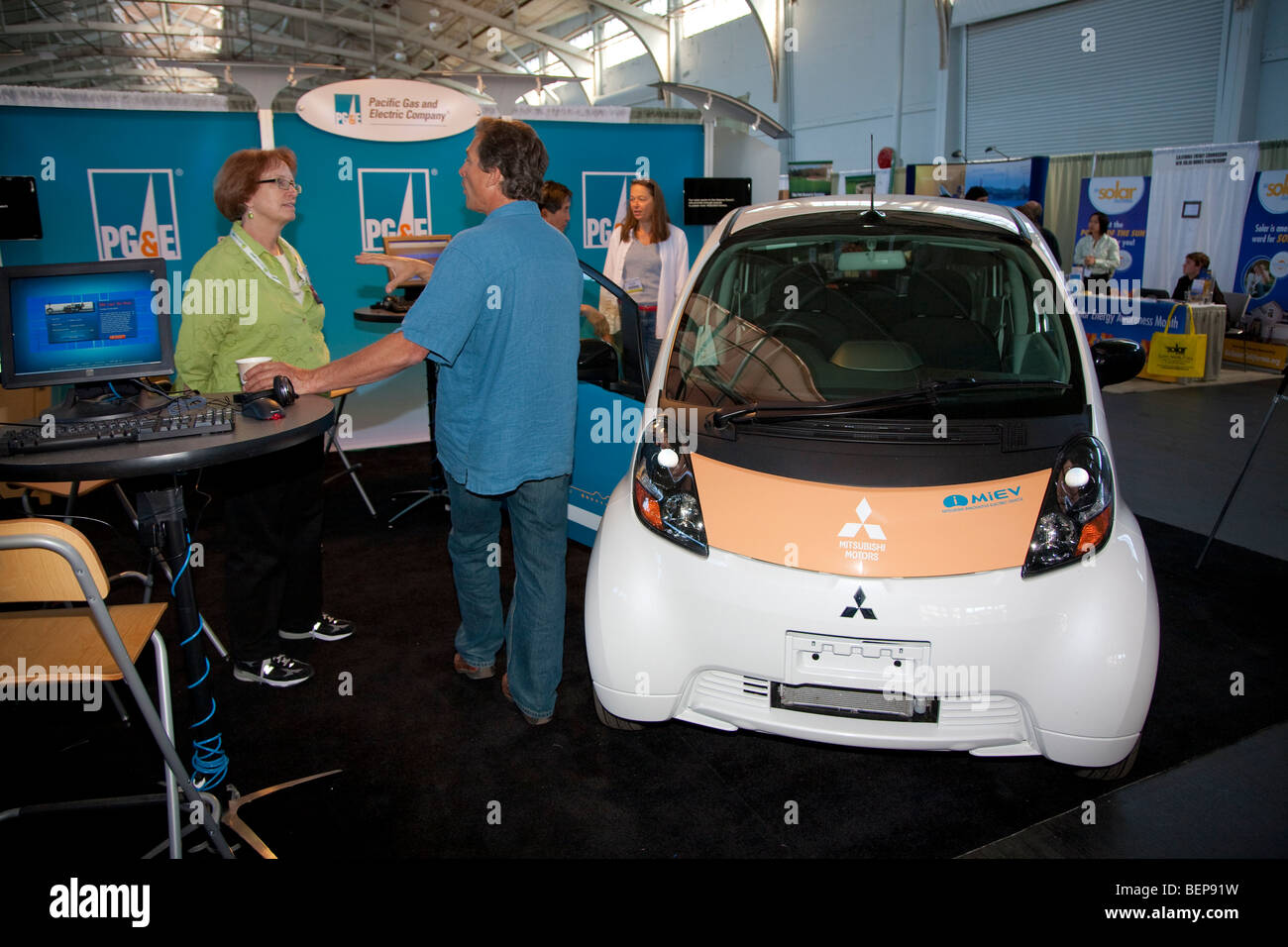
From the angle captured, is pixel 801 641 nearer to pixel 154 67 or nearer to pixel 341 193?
pixel 341 193

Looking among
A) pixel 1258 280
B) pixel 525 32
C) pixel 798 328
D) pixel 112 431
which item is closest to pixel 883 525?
pixel 798 328

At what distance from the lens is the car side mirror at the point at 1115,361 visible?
9.45 ft

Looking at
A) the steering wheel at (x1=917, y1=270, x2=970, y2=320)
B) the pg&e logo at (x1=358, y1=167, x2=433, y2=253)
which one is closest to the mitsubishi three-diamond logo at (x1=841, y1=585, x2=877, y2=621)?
the steering wheel at (x1=917, y1=270, x2=970, y2=320)

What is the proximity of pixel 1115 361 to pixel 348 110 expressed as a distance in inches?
202

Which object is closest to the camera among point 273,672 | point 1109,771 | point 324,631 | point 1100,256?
point 1109,771

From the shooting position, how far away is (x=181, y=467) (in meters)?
1.94

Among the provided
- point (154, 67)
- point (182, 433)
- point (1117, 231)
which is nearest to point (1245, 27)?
point (1117, 231)

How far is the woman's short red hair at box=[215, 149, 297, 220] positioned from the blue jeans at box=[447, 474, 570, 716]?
1188 mm

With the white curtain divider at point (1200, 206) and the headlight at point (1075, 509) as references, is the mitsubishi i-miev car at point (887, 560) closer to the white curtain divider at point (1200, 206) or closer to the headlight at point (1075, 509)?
the headlight at point (1075, 509)

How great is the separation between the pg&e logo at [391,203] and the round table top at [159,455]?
4.35m

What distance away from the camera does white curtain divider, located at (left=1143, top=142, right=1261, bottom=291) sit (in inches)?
434

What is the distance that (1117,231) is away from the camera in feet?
41.9

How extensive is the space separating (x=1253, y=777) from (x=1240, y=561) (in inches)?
80.3

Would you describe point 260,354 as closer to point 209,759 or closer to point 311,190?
point 209,759
